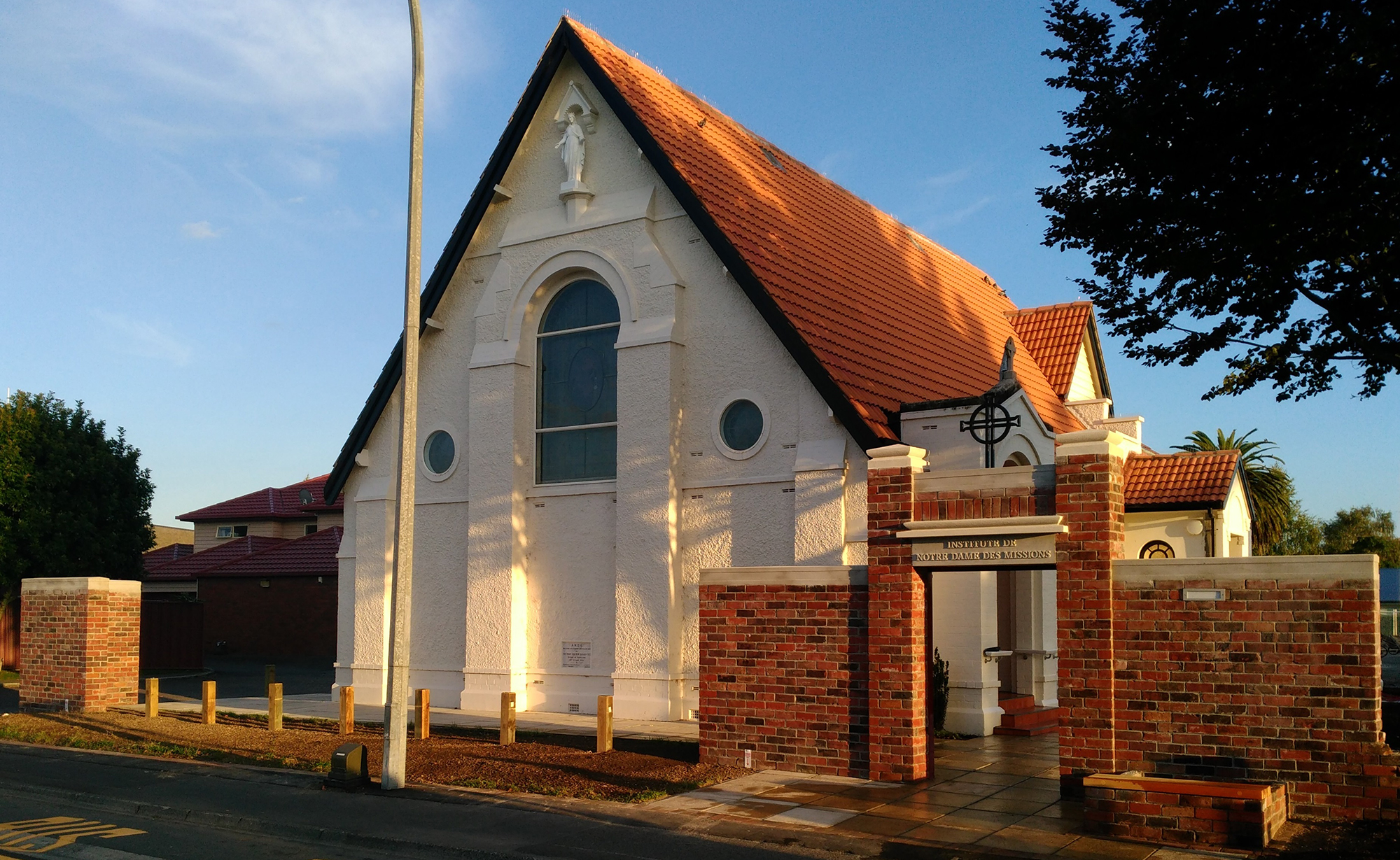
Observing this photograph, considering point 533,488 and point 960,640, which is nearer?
point 960,640

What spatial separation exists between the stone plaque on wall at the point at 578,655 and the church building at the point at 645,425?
6 cm

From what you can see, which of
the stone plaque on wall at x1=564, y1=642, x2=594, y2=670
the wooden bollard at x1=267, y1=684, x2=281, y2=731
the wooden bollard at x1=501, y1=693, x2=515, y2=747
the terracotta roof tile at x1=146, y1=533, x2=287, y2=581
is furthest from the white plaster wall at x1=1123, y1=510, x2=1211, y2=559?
the terracotta roof tile at x1=146, y1=533, x2=287, y2=581

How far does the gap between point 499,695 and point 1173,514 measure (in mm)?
12616

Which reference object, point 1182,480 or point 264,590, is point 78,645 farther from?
point 1182,480

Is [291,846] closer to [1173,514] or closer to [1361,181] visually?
[1361,181]

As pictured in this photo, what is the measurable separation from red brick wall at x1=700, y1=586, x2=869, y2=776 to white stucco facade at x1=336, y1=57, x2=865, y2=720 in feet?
11.6

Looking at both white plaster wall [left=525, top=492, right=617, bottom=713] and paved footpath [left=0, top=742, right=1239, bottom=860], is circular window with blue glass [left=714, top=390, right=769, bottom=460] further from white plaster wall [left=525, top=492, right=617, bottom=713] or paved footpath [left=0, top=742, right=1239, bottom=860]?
paved footpath [left=0, top=742, right=1239, bottom=860]

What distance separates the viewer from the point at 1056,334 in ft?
93.6

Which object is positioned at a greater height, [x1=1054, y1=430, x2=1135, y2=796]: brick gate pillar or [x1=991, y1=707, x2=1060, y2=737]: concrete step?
[x1=1054, y1=430, x2=1135, y2=796]: brick gate pillar

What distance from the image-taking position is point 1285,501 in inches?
1642

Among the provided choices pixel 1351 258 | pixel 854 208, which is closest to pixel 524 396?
pixel 854 208

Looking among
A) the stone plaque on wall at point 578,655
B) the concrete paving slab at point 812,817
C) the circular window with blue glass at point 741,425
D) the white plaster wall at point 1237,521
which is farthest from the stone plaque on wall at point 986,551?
the white plaster wall at point 1237,521

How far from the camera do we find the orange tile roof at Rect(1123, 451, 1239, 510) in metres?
21.2

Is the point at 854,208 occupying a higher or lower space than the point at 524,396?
higher
